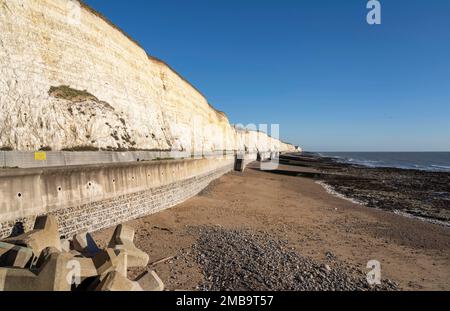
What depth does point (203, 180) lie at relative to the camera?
21047 millimetres

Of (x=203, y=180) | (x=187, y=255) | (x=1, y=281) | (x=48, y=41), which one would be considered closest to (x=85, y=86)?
(x=48, y=41)

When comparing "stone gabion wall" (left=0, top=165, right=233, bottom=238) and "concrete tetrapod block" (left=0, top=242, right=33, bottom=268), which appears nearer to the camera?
"concrete tetrapod block" (left=0, top=242, right=33, bottom=268)

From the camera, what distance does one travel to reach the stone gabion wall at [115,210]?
8234mm

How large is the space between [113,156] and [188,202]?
541cm

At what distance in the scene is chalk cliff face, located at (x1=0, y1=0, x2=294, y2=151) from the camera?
46.9 ft

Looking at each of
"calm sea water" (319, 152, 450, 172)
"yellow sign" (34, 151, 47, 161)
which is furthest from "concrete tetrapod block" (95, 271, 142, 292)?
"calm sea water" (319, 152, 450, 172)

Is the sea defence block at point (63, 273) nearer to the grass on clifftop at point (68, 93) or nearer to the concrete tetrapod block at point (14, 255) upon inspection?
the concrete tetrapod block at point (14, 255)

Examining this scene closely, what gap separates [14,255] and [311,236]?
31.6 feet

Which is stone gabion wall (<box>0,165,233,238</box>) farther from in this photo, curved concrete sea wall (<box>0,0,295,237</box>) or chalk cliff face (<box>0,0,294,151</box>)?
chalk cliff face (<box>0,0,294,151</box>)

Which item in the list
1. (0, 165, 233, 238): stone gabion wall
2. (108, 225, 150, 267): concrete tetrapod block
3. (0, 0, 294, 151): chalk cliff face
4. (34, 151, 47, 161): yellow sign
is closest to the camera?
(108, 225, 150, 267): concrete tetrapod block

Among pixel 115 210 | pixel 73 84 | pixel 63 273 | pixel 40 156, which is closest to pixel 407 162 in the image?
pixel 73 84

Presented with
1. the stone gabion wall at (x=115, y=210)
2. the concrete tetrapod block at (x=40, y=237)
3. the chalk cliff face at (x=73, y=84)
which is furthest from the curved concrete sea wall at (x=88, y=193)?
the chalk cliff face at (x=73, y=84)

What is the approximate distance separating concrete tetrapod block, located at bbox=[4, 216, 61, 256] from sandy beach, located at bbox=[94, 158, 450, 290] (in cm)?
190
